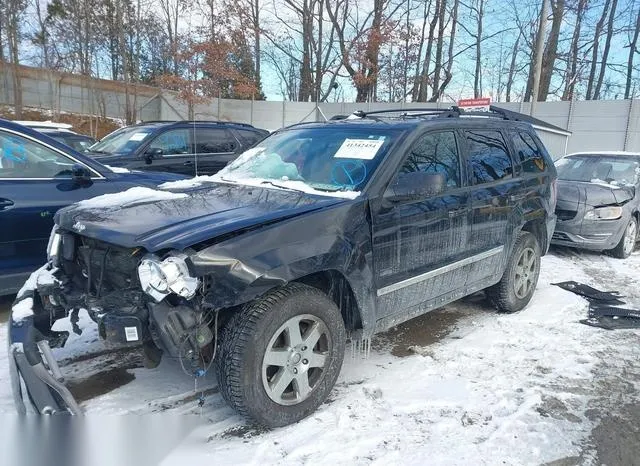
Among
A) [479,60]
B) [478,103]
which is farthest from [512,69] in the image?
[478,103]

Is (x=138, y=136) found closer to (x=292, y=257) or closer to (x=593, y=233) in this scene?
(x=292, y=257)

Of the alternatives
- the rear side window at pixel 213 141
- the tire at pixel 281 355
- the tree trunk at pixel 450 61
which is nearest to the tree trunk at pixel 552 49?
the tree trunk at pixel 450 61

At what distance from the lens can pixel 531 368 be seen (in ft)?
12.5

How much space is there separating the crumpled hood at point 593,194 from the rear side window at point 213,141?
5727mm

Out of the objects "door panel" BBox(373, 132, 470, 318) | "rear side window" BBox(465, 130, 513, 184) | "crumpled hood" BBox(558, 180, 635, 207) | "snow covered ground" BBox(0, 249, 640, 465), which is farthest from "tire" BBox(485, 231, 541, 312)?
"crumpled hood" BBox(558, 180, 635, 207)

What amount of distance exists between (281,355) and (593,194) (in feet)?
21.6

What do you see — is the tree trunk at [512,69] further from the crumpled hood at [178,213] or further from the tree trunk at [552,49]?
the crumpled hood at [178,213]

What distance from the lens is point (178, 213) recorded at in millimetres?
2982

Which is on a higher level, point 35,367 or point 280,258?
point 280,258

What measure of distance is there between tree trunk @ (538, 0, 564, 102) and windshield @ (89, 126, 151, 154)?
24.4m

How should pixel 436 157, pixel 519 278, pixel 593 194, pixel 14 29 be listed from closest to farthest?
pixel 436 157 → pixel 519 278 → pixel 593 194 → pixel 14 29

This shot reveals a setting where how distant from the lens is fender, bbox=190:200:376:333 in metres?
2.58

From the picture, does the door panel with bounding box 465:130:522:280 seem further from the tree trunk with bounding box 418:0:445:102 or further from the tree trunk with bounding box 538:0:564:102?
the tree trunk with bounding box 418:0:445:102

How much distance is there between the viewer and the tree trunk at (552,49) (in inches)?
1025
